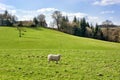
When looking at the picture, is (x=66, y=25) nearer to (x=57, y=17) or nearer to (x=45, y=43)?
(x=57, y=17)

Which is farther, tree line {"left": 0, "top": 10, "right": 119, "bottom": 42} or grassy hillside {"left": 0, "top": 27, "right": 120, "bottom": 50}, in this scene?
tree line {"left": 0, "top": 10, "right": 119, "bottom": 42}

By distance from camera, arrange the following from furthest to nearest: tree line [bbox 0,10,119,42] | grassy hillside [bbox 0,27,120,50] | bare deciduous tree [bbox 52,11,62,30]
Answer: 1. bare deciduous tree [bbox 52,11,62,30]
2. tree line [bbox 0,10,119,42]
3. grassy hillside [bbox 0,27,120,50]

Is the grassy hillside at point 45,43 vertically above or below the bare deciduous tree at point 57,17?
below

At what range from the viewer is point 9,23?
148 meters

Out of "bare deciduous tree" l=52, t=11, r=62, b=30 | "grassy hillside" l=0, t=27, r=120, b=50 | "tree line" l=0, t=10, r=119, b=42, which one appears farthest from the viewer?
"bare deciduous tree" l=52, t=11, r=62, b=30

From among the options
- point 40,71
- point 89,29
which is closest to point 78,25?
point 89,29

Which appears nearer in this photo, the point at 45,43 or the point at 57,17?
the point at 45,43

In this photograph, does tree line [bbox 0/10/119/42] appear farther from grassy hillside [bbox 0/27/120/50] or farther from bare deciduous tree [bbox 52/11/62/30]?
grassy hillside [bbox 0/27/120/50]

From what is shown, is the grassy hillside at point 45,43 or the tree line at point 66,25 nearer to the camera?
the grassy hillside at point 45,43

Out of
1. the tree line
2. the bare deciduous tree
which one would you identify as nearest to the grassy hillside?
the tree line

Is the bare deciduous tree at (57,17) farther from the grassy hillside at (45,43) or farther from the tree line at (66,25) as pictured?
the grassy hillside at (45,43)

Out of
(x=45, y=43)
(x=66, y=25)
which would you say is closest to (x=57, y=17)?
(x=66, y=25)

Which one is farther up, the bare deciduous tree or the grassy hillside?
the bare deciduous tree

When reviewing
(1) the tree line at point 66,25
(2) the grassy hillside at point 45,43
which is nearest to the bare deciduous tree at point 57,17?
(1) the tree line at point 66,25
